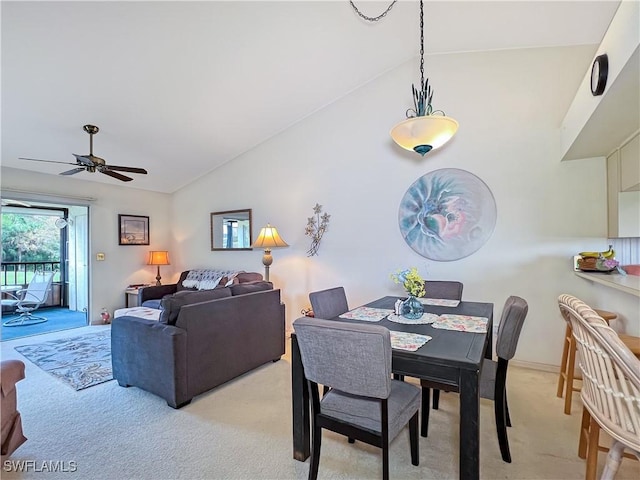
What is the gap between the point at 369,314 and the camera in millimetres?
2318

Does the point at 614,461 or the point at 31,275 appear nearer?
the point at 614,461

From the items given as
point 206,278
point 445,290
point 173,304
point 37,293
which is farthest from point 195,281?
point 445,290

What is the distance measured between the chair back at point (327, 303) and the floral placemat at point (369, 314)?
0.21 metres

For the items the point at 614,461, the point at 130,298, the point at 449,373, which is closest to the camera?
the point at 614,461

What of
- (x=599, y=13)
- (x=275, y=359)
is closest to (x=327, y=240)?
(x=275, y=359)

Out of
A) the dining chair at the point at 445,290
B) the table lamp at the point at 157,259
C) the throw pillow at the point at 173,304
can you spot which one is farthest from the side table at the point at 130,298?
the dining chair at the point at 445,290

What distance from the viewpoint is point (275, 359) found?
3488 millimetres

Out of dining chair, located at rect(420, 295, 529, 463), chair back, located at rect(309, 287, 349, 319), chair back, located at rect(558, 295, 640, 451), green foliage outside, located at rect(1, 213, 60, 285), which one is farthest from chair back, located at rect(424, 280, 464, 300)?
green foliage outside, located at rect(1, 213, 60, 285)

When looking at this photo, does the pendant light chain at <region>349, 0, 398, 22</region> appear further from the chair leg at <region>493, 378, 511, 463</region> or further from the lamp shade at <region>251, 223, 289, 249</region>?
the chair leg at <region>493, 378, 511, 463</region>

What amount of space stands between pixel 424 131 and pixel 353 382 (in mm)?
1704

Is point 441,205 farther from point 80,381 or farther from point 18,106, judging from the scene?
point 18,106

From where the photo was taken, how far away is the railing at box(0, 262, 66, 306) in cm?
649

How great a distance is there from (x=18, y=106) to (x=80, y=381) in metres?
2.89

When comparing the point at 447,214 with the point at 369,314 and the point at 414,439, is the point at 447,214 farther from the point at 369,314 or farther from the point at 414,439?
the point at 414,439
